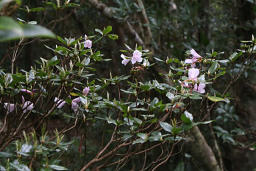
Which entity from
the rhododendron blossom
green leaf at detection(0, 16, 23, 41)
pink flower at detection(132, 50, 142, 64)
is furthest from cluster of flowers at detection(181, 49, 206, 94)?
green leaf at detection(0, 16, 23, 41)

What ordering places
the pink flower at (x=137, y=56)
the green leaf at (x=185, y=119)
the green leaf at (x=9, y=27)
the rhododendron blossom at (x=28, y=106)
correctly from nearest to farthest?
the green leaf at (x=9, y=27) → the green leaf at (x=185, y=119) → the rhododendron blossom at (x=28, y=106) → the pink flower at (x=137, y=56)

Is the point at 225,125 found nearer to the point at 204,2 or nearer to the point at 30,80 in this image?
the point at 204,2

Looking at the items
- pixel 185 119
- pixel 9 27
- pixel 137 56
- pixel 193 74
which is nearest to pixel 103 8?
pixel 137 56

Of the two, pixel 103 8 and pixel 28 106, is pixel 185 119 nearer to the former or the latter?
pixel 28 106

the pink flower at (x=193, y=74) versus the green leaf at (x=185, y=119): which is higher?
the pink flower at (x=193, y=74)

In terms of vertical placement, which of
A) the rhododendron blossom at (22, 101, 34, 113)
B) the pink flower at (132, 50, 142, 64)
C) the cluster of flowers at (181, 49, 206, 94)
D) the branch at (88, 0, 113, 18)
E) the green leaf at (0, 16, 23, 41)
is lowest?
the rhododendron blossom at (22, 101, 34, 113)

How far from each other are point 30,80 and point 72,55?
0.61ft

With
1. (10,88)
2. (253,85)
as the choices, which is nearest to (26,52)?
(253,85)

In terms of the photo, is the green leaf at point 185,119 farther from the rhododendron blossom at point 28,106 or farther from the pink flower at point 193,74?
the rhododendron blossom at point 28,106

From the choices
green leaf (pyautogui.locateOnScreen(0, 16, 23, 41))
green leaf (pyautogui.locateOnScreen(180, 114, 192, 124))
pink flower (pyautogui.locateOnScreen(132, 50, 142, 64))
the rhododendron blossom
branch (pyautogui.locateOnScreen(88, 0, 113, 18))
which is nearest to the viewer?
green leaf (pyautogui.locateOnScreen(0, 16, 23, 41))

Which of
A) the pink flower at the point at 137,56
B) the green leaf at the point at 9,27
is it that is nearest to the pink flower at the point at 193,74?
the pink flower at the point at 137,56

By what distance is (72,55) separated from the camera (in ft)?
3.28

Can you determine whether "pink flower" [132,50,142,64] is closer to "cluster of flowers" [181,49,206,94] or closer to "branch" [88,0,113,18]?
"cluster of flowers" [181,49,206,94]

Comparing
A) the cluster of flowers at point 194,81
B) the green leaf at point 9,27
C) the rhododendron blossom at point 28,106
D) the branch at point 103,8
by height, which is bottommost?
the rhododendron blossom at point 28,106
